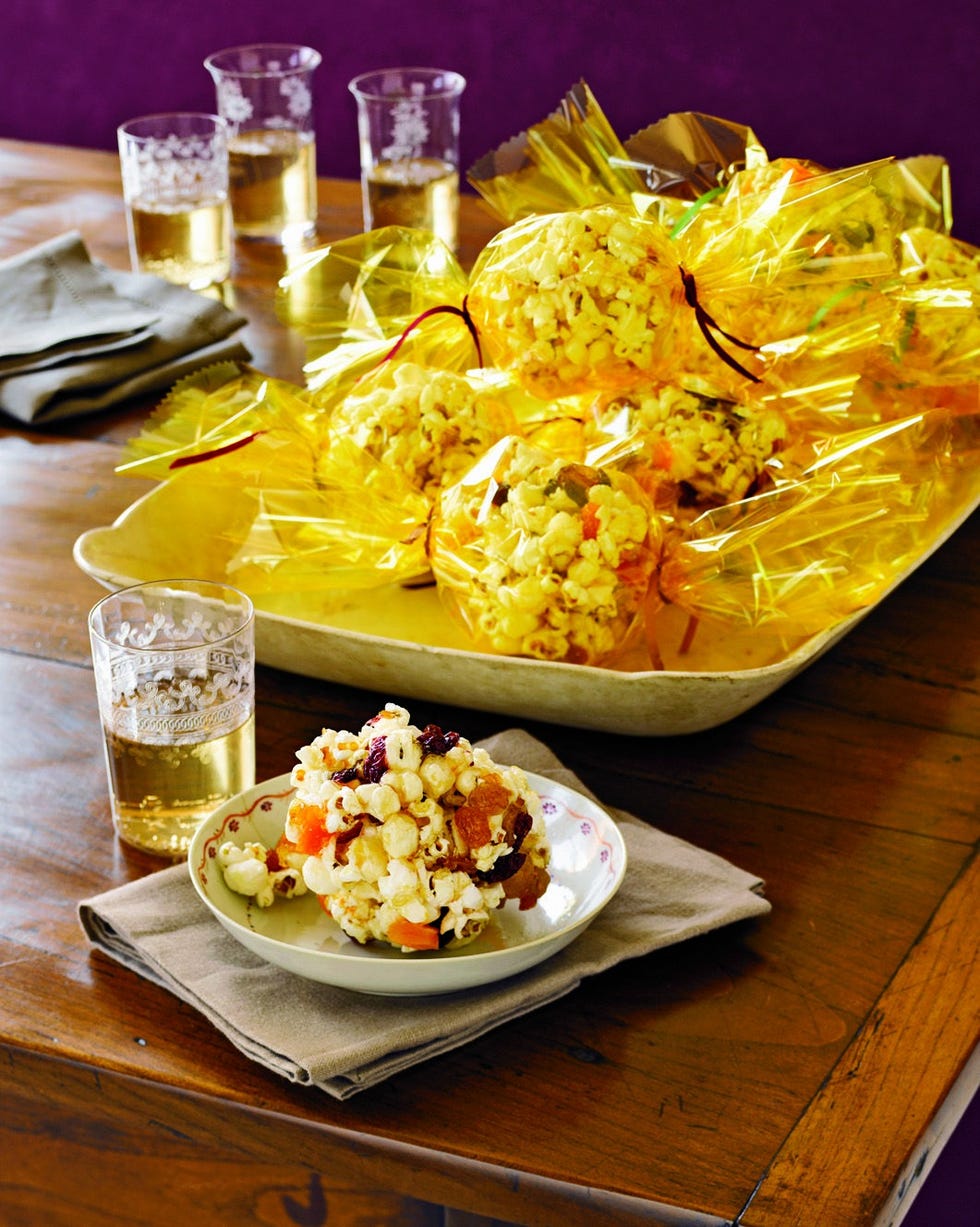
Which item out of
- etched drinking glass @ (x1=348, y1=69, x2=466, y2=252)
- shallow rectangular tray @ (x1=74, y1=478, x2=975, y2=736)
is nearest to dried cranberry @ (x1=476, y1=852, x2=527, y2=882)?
shallow rectangular tray @ (x1=74, y1=478, x2=975, y2=736)

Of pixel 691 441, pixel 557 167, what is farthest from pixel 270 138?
pixel 691 441

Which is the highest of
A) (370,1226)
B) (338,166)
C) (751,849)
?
(751,849)

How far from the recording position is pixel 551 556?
2.94 feet

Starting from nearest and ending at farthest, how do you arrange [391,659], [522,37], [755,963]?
[755,963]
[391,659]
[522,37]

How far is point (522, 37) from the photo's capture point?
283 cm

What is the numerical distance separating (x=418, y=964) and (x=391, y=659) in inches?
11.4

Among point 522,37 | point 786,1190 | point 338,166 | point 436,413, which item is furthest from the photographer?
point 338,166

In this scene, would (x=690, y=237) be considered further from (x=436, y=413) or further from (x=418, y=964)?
(x=418, y=964)

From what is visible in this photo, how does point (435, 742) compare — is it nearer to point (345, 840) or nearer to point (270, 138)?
point (345, 840)

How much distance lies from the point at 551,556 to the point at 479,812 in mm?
241

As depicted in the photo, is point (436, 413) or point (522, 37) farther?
point (522, 37)

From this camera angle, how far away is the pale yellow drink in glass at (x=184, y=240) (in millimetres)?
1601

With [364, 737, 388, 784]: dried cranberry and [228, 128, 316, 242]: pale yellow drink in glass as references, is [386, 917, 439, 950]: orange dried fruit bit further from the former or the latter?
[228, 128, 316, 242]: pale yellow drink in glass

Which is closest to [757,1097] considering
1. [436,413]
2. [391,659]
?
[391,659]
